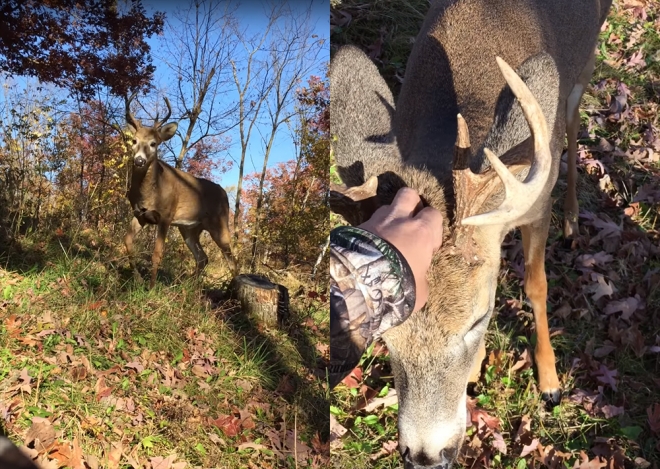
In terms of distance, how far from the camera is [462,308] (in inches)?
90.3

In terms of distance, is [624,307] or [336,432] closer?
[336,432]

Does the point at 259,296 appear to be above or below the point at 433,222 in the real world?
below

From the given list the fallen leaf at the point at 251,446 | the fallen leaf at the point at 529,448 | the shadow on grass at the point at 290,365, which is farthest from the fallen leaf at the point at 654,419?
the fallen leaf at the point at 251,446

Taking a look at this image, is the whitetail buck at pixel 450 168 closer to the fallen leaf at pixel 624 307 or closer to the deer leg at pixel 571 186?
the fallen leaf at pixel 624 307

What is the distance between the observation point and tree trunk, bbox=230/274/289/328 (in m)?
2.48

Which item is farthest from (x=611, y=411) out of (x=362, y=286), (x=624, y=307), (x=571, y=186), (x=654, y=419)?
(x=362, y=286)

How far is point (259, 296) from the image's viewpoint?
250 centimetres

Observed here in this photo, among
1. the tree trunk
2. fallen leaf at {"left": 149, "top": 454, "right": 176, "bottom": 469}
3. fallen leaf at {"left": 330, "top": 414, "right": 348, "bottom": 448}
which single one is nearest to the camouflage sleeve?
the tree trunk

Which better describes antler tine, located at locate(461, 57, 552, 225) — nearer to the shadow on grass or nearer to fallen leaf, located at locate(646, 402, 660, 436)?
the shadow on grass

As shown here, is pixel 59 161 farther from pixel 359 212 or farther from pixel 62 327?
pixel 359 212

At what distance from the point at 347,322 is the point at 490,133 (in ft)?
3.14

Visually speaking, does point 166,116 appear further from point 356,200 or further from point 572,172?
point 572,172

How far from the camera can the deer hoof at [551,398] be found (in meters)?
3.60

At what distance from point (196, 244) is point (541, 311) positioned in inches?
84.4
